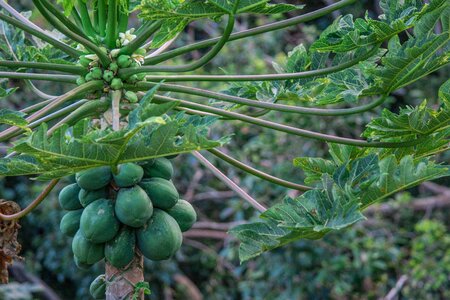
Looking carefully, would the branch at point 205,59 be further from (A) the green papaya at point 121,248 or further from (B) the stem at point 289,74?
(A) the green papaya at point 121,248

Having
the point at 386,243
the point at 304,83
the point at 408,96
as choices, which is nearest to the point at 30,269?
the point at 386,243

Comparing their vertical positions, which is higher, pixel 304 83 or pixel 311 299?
pixel 304 83

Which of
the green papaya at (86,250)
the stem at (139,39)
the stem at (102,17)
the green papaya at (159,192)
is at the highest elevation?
the stem at (102,17)

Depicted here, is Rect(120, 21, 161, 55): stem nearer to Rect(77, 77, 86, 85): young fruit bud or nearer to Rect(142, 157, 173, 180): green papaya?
Rect(77, 77, 86, 85): young fruit bud

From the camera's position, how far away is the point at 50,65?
1.60 metres

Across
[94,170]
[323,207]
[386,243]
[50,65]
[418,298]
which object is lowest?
[418,298]

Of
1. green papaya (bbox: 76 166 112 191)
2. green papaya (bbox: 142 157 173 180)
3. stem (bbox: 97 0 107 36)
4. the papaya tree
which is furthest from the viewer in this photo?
stem (bbox: 97 0 107 36)

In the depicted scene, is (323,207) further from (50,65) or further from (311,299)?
(311,299)

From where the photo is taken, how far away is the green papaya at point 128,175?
4.79ft

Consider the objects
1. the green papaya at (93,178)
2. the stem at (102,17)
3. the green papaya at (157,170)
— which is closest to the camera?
the green papaya at (93,178)

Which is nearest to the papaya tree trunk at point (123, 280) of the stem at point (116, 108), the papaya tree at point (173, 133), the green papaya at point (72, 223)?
the papaya tree at point (173, 133)

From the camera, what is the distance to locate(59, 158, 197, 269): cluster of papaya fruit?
1.47 m

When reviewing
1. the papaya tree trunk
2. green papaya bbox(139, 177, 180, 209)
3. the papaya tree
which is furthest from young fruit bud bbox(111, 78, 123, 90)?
the papaya tree trunk

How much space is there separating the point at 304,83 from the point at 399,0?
38cm
